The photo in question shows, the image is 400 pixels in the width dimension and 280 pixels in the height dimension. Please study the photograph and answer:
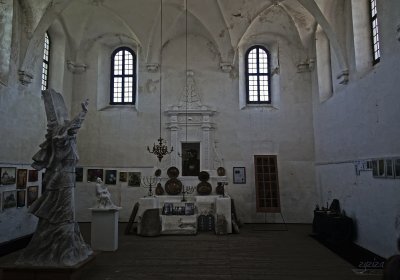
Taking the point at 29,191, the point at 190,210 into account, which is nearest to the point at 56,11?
the point at 29,191

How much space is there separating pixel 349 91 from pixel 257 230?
232 inches

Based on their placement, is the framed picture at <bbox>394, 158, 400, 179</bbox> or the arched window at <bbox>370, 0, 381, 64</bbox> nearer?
the framed picture at <bbox>394, 158, 400, 179</bbox>

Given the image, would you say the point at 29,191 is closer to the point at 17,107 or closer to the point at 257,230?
the point at 17,107

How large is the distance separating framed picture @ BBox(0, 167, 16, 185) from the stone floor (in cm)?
262

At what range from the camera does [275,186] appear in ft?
44.9

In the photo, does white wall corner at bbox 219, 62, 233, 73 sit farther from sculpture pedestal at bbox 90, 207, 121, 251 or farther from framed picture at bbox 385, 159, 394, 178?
sculpture pedestal at bbox 90, 207, 121, 251

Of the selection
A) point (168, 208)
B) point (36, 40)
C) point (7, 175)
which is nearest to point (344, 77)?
point (168, 208)

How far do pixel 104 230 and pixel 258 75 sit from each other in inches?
390

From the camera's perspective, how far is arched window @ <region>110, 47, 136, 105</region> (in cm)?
1521

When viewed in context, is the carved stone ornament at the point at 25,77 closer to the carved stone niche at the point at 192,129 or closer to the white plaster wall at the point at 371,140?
the carved stone niche at the point at 192,129

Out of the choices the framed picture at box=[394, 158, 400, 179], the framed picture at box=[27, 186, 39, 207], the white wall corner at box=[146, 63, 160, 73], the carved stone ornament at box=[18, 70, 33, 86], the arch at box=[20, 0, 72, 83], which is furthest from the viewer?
the white wall corner at box=[146, 63, 160, 73]

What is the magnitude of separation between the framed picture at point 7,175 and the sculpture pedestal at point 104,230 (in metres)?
3.16

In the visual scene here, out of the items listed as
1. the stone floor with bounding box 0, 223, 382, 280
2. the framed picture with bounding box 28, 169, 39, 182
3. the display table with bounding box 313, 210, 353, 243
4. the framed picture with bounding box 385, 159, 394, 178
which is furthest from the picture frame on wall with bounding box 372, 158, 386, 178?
the framed picture with bounding box 28, 169, 39, 182

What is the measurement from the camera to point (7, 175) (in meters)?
9.85
